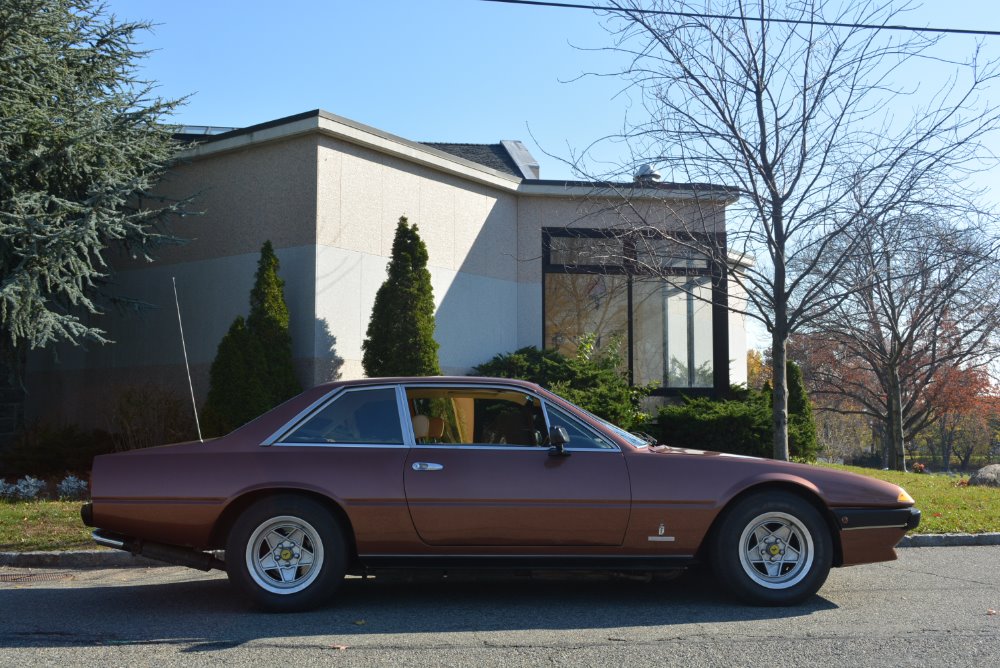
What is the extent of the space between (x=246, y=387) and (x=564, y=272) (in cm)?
628

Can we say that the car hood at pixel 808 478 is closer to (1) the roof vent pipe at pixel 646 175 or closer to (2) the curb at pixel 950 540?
(2) the curb at pixel 950 540

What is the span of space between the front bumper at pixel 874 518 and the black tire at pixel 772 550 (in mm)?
128

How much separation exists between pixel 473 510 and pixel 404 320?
6.81 metres

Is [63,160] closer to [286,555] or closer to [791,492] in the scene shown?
[286,555]

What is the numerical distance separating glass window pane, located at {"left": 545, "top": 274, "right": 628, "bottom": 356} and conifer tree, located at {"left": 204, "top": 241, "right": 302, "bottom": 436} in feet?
17.2

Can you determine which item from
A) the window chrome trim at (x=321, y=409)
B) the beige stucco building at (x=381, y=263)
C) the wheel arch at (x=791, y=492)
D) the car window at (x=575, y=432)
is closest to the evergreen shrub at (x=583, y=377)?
the beige stucco building at (x=381, y=263)

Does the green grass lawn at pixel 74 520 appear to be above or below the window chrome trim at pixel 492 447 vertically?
below

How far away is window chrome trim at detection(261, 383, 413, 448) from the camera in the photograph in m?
6.16

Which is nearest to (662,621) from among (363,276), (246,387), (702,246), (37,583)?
(37,583)

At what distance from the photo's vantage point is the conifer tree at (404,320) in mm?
12414

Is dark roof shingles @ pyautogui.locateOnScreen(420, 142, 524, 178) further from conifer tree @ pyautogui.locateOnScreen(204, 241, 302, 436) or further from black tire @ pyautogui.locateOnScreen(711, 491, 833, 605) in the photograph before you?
black tire @ pyautogui.locateOnScreen(711, 491, 833, 605)

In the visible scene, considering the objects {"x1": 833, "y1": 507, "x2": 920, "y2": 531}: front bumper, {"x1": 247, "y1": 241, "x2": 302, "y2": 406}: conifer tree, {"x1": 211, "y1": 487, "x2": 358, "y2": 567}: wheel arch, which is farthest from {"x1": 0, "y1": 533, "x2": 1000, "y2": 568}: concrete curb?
{"x1": 833, "y1": 507, "x2": 920, "y2": 531}: front bumper

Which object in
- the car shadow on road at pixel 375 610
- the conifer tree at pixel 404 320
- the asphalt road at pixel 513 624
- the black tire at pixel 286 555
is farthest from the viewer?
the conifer tree at pixel 404 320

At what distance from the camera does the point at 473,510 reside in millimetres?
5949
